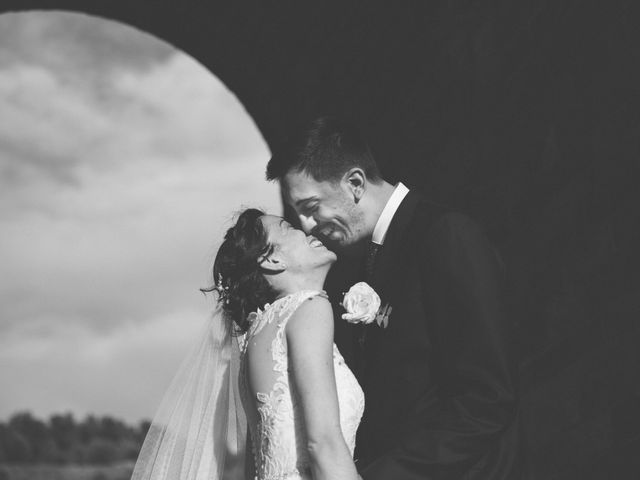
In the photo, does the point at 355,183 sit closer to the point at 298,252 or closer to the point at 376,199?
the point at 376,199

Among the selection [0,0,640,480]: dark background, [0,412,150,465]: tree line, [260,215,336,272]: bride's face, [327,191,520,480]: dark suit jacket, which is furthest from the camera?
[0,412,150,465]: tree line

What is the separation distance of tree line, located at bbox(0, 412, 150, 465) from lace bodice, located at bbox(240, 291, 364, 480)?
14.9 metres

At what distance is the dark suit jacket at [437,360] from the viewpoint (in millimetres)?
2324

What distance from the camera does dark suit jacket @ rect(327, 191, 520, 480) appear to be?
2.32 m

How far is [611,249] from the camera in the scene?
3.39 m

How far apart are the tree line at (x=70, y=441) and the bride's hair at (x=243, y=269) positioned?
14714mm

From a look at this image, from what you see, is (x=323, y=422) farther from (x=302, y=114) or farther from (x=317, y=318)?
(x=302, y=114)

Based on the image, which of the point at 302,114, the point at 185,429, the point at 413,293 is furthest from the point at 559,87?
the point at 302,114

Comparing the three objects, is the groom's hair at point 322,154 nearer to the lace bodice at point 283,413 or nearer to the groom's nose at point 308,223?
the groom's nose at point 308,223

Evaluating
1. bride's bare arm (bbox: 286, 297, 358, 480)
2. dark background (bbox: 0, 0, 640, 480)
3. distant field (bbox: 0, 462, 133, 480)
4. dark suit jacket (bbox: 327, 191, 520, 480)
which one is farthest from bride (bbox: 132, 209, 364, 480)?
distant field (bbox: 0, 462, 133, 480)

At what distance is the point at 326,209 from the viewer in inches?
113

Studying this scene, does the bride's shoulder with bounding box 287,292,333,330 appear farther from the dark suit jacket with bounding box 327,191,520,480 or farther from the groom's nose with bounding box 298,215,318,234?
the groom's nose with bounding box 298,215,318,234

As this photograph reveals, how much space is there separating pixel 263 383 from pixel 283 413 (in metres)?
0.10

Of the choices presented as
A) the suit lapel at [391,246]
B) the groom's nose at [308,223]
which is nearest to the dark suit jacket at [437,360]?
the suit lapel at [391,246]
